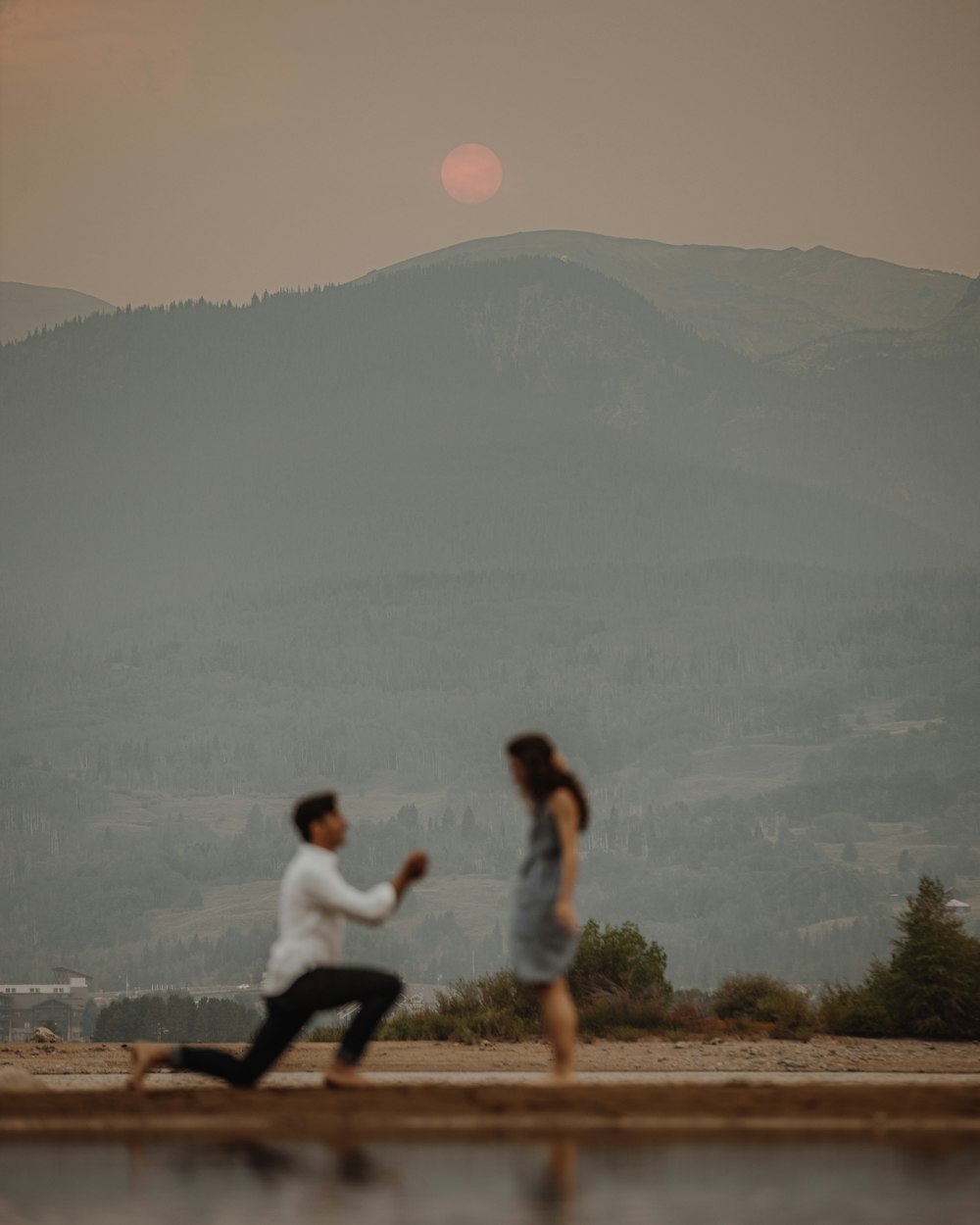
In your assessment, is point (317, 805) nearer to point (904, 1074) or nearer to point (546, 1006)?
point (546, 1006)

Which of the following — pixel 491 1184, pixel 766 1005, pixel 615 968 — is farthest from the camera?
pixel 615 968

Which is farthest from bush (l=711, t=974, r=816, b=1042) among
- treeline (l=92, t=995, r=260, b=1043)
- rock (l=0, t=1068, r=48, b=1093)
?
treeline (l=92, t=995, r=260, b=1043)

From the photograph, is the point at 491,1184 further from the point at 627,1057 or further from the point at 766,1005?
the point at 766,1005

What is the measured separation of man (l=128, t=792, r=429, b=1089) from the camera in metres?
11.0

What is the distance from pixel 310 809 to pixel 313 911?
575 millimetres

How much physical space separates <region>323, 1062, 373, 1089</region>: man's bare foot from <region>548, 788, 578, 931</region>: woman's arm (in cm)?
141

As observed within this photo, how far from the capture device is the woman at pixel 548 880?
36.6ft

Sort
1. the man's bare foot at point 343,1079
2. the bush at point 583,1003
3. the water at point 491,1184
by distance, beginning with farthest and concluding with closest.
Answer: the bush at point 583,1003 < the man's bare foot at point 343,1079 < the water at point 491,1184

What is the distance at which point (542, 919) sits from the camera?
36.9ft

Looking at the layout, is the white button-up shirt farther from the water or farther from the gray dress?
the water

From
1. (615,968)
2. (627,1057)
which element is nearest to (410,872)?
(627,1057)

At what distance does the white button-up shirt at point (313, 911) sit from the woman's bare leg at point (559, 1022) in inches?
40.1

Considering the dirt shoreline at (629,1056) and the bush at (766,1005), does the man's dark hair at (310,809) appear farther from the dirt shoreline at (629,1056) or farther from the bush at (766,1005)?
the bush at (766,1005)

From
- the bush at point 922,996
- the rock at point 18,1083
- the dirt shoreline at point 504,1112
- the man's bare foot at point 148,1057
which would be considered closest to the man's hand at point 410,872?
the dirt shoreline at point 504,1112
